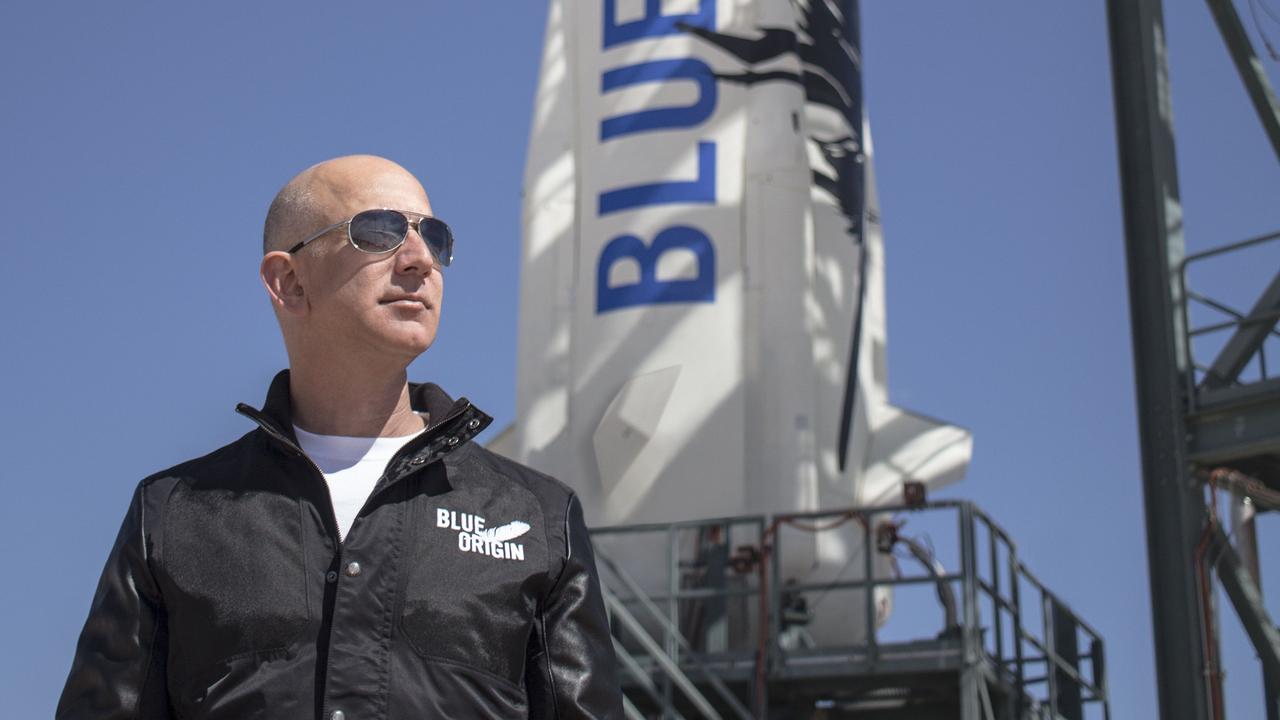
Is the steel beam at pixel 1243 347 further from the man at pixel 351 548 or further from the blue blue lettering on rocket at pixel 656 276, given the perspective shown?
the man at pixel 351 548

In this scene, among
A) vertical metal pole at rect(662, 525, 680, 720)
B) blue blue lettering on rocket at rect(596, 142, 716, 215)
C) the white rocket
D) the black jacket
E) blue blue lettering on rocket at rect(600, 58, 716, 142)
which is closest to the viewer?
the black jacket

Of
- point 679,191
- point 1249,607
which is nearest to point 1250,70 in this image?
point 1249,607

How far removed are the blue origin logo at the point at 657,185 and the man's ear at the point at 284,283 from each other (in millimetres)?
13056

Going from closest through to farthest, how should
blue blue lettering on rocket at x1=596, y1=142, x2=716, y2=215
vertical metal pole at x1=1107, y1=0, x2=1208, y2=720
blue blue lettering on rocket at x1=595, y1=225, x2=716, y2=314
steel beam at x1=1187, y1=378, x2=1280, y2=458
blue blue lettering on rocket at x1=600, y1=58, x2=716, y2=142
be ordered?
vertical metal pole at x1=1107, y1=0, x2=1208, y2=720
steel beam at x1=1187, y1=378, x2=1280, y2=458
blue blue lettering on rocket at x1=595, y1=225, x2=716, y2=314
blue blue lettering on rocket at x1=596, y1=142, x2=716, y2=215
blue blue lettering on rocket at x1=600, y1=58, x2=716, y2=142

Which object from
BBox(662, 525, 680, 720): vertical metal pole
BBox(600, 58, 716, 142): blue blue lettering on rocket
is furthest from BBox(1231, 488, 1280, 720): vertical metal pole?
BBox(600, 58, 716, 142): blue blue lettering on rocket

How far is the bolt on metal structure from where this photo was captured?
1148 cm

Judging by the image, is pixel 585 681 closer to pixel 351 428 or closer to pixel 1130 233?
pixel 351 428

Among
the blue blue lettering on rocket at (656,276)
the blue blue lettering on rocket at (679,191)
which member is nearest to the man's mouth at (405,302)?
the blue blue lettering on rocket at (656,276)

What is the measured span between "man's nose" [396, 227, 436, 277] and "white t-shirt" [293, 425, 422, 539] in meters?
0.30

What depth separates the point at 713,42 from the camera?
675 inches

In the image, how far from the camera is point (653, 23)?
17250 mm

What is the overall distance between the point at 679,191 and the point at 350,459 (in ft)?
44.4

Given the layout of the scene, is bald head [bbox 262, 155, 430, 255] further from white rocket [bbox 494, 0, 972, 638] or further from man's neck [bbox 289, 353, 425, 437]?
white rocket [bbox 494, 0, 972, 638]

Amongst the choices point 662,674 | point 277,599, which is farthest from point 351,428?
point 662,674
